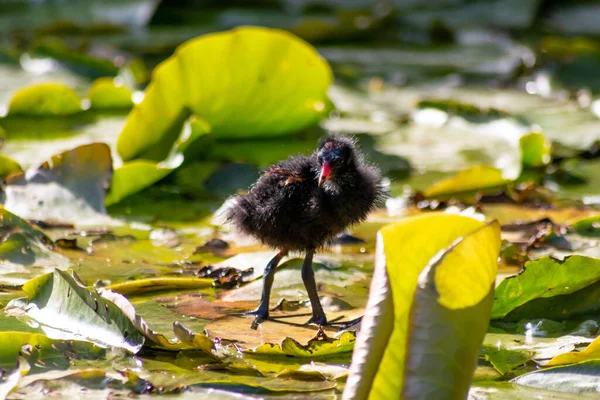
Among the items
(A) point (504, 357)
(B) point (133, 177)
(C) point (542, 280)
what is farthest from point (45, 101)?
(A) point (504, 357)

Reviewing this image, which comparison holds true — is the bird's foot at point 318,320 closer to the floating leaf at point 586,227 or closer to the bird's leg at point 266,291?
the bird's leg at point 266,291

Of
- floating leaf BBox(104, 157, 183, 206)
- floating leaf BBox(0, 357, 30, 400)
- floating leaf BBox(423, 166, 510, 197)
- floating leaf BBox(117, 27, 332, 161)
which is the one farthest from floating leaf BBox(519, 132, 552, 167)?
floating leaf BBox(0, 357, 30, 400)

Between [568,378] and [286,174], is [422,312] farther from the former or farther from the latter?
[286,174]

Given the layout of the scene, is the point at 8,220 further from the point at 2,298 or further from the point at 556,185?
the point at 556,185

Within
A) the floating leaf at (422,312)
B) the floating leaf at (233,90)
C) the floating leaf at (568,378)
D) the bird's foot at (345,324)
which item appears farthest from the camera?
the floating leaf at (233,90)

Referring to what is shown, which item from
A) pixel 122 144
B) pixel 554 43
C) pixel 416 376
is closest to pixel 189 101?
pixel 122 144

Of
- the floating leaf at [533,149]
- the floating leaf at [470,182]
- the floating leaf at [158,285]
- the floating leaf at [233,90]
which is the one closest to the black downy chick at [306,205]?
the floating leaf at [158,285]

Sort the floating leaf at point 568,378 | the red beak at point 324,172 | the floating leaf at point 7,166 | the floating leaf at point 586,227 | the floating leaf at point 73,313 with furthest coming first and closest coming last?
the floating leaf at point 7,166 < the floating leaf at point 586,227 < the red beak at point 324,172 < the floating leaf at point 73,313 < the floating leaf at point 568,378

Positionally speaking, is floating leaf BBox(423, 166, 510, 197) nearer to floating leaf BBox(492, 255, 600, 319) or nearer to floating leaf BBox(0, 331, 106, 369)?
floating leaf BBox(492, 255, 600, 319)
